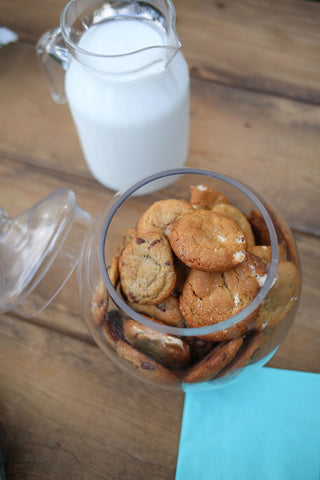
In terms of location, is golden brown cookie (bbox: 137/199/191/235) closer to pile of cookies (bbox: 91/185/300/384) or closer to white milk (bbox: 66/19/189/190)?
pile of cookies (bbox: 91/185/300/384)

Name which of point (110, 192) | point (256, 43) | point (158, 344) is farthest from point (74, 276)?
point (256, 43)

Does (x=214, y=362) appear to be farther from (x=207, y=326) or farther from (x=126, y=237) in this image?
(x=126, y=237)

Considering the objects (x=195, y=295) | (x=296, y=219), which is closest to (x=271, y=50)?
(x=296, y=219)

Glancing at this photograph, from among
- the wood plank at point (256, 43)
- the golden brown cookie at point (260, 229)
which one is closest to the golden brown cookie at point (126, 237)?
the golden brown cookie at point (260, 229)

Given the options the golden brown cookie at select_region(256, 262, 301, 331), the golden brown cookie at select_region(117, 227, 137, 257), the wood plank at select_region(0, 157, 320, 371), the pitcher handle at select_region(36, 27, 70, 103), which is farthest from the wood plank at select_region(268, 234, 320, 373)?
the pitcher handle at select_region(36, 27, 70, 103)

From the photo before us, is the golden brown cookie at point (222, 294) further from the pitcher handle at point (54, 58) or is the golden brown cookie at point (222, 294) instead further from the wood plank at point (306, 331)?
the pitcher handle at point (54, 58)
